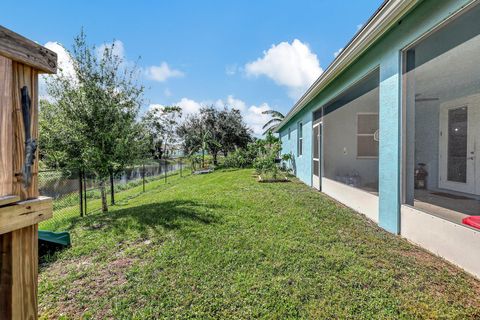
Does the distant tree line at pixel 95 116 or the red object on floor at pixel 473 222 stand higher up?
the distant tree line at pixel 95 116

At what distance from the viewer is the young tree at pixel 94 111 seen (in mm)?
5980

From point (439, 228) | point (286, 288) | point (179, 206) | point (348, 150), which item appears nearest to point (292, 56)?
point (348, 150)

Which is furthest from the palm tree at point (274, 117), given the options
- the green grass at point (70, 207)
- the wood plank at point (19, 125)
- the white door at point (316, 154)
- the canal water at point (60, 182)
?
the wood plank at point (19, 125)

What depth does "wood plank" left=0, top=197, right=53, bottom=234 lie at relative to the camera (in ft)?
3.70

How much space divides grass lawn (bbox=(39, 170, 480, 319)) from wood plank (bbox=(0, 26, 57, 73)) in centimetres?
219

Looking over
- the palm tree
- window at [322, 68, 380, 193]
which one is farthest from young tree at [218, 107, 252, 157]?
window at [322, 68, 380, 193]

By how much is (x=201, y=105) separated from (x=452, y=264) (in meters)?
24.4

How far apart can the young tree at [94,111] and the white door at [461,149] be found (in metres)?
7.65

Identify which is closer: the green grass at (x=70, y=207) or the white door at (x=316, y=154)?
the green grass at (x=70, y=207)

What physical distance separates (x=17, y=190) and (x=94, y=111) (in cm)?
579

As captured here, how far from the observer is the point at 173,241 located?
3812mm

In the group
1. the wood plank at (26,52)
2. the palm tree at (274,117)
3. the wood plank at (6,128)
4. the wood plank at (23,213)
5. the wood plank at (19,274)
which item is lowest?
the wood plank at (19,274)

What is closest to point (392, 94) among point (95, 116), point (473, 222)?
point (473, 222)

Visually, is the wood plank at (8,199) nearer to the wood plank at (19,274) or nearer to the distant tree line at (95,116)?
the wood plank at (19,274)
